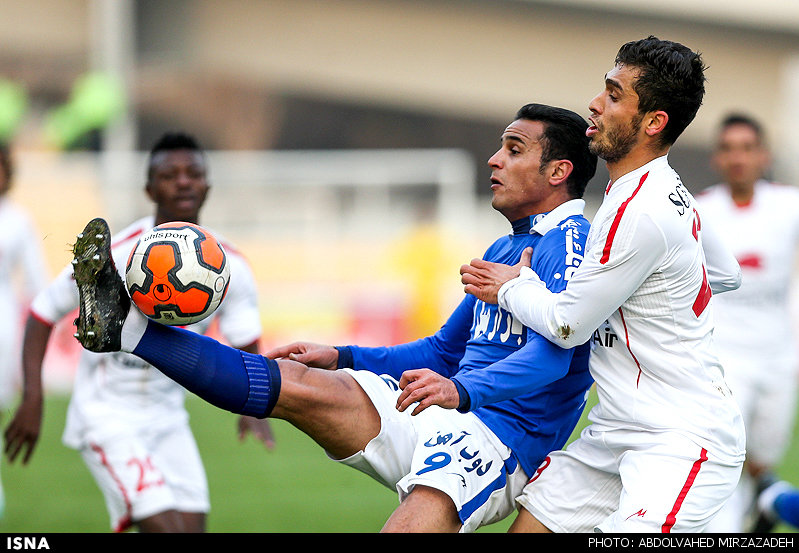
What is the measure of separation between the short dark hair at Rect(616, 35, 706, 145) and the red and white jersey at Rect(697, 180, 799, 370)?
382cm

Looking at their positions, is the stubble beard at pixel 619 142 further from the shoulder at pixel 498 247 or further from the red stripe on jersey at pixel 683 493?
the red stripe on jersey at pixel 683 493

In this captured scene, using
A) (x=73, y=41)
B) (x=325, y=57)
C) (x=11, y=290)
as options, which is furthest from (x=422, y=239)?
(x=73, y=41)

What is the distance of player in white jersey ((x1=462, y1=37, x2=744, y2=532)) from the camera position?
13.1 ft

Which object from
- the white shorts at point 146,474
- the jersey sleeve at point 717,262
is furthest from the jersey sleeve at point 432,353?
the white shorts at point 146,474

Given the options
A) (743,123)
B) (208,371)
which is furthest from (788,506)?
(208,371)

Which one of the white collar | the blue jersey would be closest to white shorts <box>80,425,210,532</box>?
the blue jersey

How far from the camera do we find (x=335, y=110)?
32.4 metres

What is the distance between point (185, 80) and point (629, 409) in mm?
28061

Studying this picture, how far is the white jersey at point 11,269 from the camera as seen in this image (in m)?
8.00

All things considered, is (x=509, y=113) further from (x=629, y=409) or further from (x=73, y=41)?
(x=629, y=409)

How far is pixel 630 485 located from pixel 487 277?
0.96 metres

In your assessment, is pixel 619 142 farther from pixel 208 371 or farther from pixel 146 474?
pixel 146 474

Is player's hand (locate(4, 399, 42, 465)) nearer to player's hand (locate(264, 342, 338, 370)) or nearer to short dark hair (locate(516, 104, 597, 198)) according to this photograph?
player's hand (locate(264, 342, 338, 370))

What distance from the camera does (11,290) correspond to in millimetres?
8242
